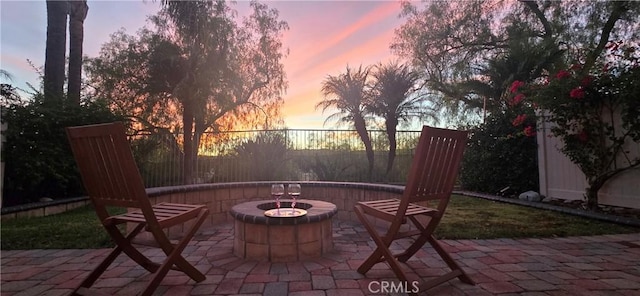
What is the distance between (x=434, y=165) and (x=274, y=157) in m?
5.28

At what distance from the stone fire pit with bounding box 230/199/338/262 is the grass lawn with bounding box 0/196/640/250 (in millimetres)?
1421

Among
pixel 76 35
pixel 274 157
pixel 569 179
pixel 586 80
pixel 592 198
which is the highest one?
pixel 76 35

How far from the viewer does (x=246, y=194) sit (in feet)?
15.4

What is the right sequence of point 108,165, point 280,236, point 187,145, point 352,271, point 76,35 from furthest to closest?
point 187,145, point 76,35, point 280,236, point 352,271, point 108,165

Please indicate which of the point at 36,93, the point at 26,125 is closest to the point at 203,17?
the point at 36,93

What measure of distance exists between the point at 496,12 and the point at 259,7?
8.55 meters

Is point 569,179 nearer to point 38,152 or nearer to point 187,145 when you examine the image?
point 187,145

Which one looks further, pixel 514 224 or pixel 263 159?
pixel 263 159

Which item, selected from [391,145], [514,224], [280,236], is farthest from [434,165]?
[391,145]

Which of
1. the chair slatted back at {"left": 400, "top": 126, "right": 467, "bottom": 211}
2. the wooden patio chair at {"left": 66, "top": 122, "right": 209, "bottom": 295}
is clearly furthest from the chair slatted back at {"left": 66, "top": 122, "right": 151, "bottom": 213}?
the chair slatted back at {"left": 400, "top": 126, "right": 467, "bottom": 211}

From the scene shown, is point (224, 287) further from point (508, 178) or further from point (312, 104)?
point (312, 104)

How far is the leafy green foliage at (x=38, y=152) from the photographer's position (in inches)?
186

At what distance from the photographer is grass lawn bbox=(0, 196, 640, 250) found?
3.11 meters

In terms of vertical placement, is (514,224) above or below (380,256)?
below
